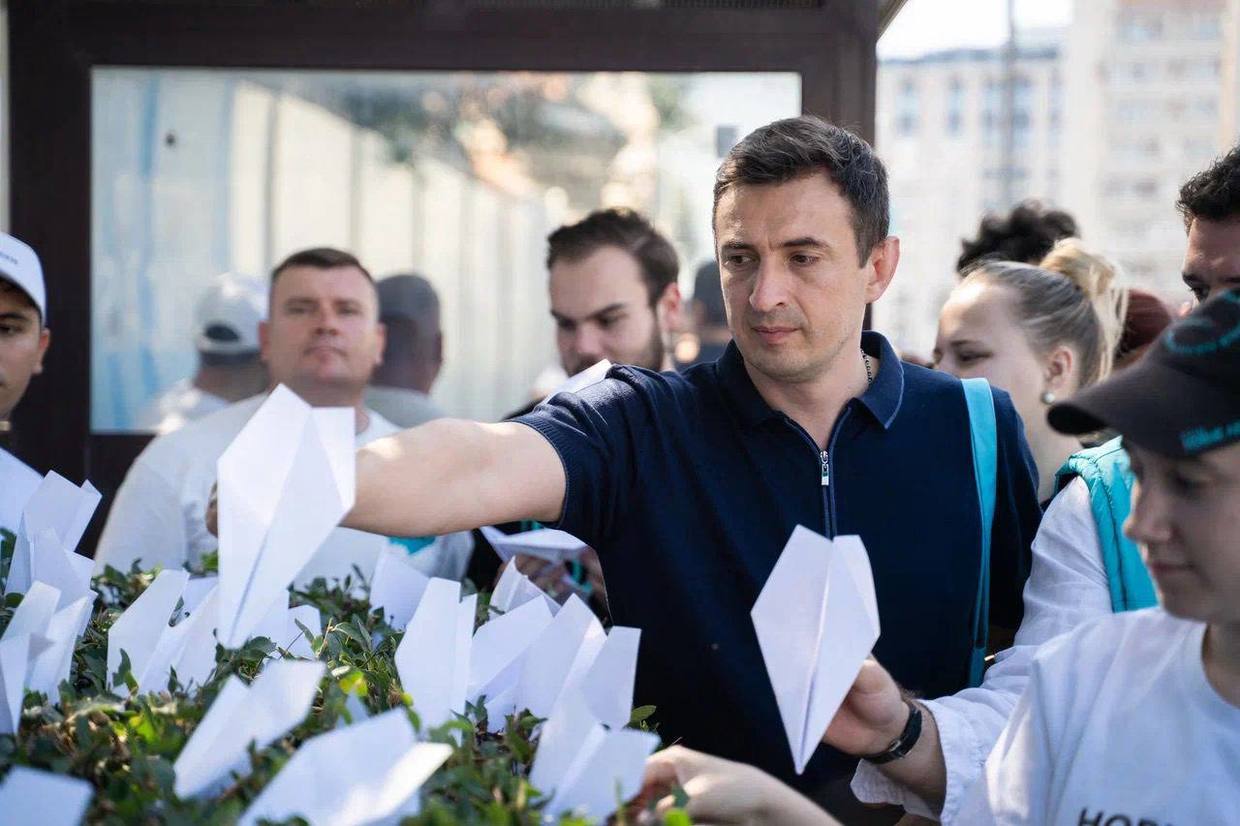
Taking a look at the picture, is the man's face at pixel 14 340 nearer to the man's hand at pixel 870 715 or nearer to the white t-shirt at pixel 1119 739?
the man's hand at pixel 870 715

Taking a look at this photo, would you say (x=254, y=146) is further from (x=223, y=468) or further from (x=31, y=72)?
(x=223, y=468)

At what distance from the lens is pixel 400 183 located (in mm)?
4777

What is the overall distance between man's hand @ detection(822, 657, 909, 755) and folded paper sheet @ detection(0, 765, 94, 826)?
3.21ft

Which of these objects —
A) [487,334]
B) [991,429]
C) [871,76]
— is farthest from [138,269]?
[991,429]

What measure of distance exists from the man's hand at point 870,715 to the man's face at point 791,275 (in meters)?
0.70

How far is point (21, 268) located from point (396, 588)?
1.05m

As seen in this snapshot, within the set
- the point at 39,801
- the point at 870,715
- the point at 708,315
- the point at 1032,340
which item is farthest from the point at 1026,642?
the point at 708,315

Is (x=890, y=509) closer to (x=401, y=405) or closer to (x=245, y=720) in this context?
(x=245, y=720)

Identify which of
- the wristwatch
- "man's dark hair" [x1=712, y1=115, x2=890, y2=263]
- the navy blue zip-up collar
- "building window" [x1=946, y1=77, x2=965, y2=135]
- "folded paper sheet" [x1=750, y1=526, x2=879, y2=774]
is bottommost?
the wristwatch

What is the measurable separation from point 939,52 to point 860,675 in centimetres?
3543

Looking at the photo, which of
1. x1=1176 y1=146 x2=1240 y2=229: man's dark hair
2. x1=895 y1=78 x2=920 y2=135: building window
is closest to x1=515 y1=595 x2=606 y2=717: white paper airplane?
x1=1176 y1=146 x2=1240 y2=229: man's dark hair

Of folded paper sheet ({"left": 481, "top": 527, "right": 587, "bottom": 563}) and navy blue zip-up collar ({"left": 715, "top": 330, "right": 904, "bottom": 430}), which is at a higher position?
navy blue zip-up collar ({"left": 715, "top": 330, "right": 904, "bottom": 430})

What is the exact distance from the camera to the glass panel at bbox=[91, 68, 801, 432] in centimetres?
430

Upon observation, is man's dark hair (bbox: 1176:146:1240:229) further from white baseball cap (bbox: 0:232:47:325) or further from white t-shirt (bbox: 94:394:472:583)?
white baseball cap (bbox: 0:232:47:325)
